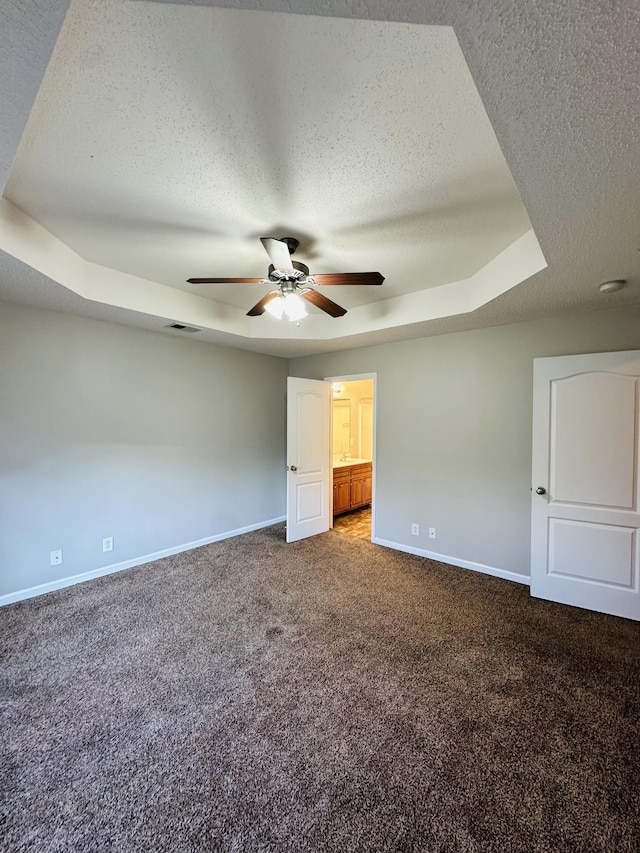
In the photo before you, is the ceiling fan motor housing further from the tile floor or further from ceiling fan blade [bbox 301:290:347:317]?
the tile floor

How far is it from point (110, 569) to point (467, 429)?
389cm

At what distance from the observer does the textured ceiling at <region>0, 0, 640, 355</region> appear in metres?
0.89

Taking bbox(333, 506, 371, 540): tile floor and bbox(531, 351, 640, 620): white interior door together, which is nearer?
bbox(531, 351, 640, 620): white interior door

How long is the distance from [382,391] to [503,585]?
2.37 meters

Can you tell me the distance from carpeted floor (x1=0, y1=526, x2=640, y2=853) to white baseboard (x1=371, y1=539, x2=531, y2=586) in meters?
0.24

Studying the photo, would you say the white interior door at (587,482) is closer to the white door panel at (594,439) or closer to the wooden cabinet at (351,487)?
the white door panel at (594,439)

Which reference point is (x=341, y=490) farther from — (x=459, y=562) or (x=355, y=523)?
(x=459, y=562)

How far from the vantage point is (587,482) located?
112 inches

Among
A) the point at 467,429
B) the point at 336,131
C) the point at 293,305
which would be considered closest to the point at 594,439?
the point at 467,429

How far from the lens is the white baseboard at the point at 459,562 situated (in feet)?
Answer: 10.8

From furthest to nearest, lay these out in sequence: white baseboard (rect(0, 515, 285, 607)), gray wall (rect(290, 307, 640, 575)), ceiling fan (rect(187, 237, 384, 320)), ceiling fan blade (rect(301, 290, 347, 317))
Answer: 1. gray wall (rect(290, 307, 640, 575))
2. white baseboard (rect(0, 515, 285, 607))
3. ceiling fan blade (rect(301, 290, 347, 317))
4. ceiling fan (rect(187, 237, 384, 320))

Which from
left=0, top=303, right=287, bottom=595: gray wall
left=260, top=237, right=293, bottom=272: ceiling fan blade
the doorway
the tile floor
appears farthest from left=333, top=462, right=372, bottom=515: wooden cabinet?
left=260, top=237, right=293, bottom=272: ceiling fan blade

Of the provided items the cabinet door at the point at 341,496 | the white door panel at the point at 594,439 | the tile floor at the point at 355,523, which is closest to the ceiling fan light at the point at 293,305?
the white door panel at the point at 594,439

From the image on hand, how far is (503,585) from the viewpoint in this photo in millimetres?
3223
